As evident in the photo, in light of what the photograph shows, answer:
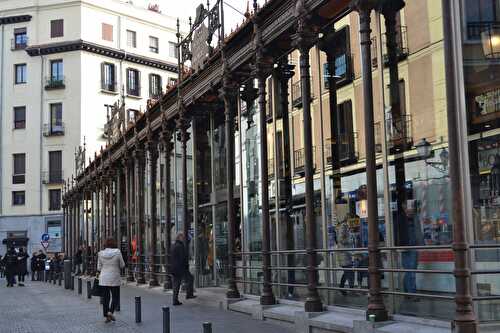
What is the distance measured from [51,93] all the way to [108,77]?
5.14 m

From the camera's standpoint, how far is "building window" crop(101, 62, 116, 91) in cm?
5956

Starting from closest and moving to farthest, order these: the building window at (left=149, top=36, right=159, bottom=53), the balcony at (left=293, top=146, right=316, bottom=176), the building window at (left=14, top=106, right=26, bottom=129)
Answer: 1. the balcony at (left=293, top=146, right=316, bottom=176)
2. the building window at (left=14, top=106, right=26, bottom=129)
3. the building window at (left=149, top=36, right=159, bottom=53)

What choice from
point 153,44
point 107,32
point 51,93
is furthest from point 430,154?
point 153,44

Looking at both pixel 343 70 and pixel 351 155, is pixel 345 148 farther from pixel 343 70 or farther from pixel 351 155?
pixel 343 70

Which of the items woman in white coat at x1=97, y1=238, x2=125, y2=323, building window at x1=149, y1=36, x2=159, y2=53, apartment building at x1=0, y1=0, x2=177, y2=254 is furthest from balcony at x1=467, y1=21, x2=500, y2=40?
building window at x1=149, y1=36, x2=159, y2=53

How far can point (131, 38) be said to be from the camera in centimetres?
6250

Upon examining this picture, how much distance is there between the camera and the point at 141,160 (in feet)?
84.5

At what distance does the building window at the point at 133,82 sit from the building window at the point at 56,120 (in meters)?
6.44

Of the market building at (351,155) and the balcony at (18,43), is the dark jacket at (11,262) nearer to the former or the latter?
the market building at (351,155)

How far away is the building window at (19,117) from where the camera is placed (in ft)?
193

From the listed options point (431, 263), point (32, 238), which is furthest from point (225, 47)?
point (32, 238)

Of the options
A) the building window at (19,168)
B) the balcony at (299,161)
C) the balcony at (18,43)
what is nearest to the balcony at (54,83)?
the balcony at (18,43)

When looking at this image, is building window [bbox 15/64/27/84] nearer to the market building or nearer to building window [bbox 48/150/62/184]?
building window [bbox 48/150/62/184]

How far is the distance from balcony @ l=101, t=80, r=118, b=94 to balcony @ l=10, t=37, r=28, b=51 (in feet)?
24.9
